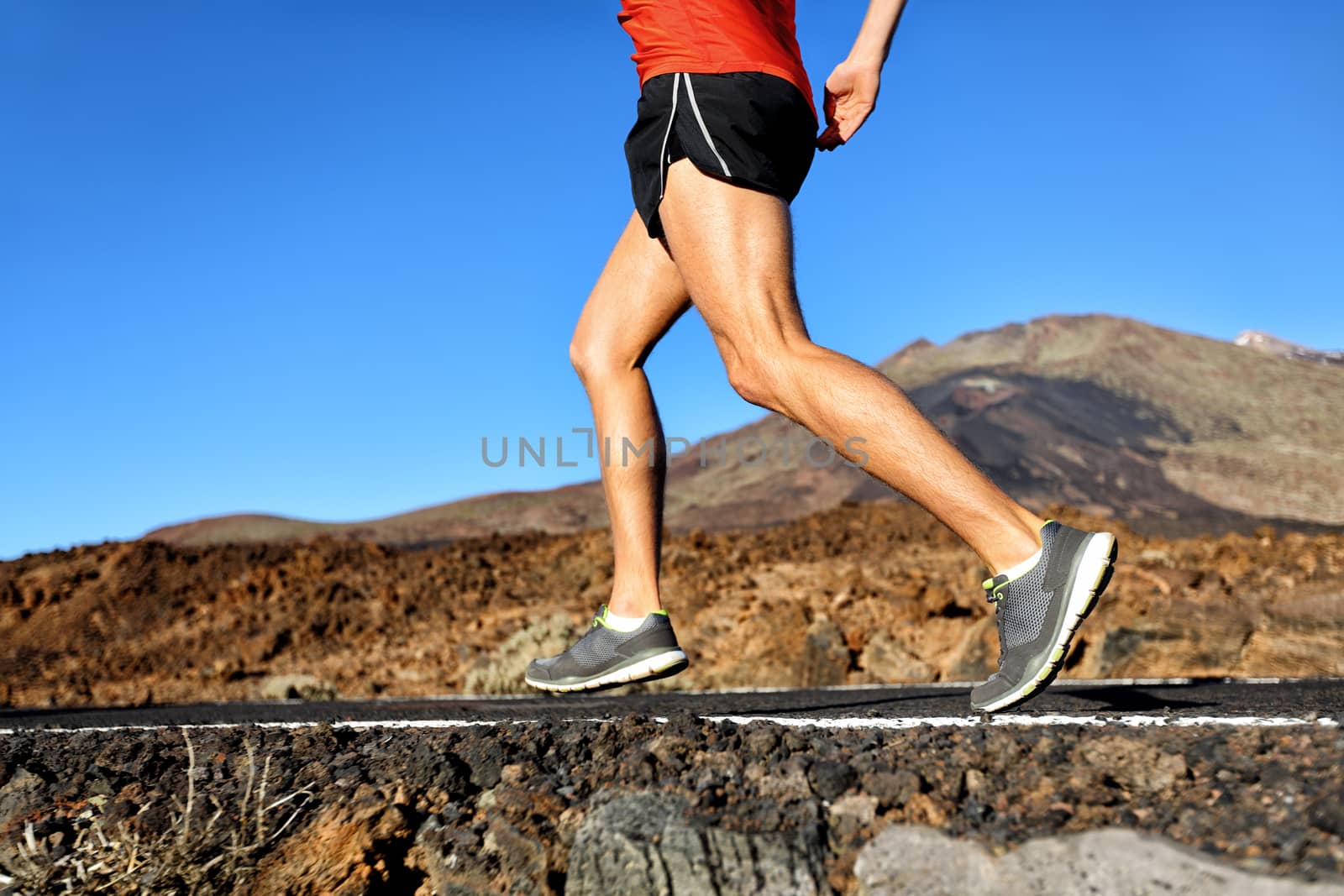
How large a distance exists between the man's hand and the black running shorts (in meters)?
0.13

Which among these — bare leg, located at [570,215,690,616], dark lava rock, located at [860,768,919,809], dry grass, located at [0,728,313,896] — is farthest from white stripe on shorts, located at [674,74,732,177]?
dry grass, located at [0,728,313,896]

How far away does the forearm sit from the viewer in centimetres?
259

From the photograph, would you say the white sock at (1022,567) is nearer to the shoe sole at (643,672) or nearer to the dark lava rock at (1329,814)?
the dark lava rock at (1329,814)

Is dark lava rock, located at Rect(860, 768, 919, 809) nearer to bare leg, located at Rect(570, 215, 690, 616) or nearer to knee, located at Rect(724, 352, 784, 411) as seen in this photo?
knee, located at Rect(724, 352, 784, 411)

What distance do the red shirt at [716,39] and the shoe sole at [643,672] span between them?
143 centimetres

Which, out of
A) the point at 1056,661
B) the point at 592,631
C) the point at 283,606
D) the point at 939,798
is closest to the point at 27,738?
the point at 592,631

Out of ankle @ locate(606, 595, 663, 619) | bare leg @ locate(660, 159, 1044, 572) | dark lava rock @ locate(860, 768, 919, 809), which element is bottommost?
dark lava rock @ locate(860, 768, 919, 809)

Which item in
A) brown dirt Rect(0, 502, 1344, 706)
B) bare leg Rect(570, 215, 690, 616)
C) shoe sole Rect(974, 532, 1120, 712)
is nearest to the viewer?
shoe sole Rect(974, 532, 1120, 712)

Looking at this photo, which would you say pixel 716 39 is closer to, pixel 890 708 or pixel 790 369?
pixel 790 369

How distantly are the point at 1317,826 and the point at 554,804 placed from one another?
1108mm

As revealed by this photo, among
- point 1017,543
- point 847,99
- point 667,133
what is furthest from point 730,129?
point 1017,543

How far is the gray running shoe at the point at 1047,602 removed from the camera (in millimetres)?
2105

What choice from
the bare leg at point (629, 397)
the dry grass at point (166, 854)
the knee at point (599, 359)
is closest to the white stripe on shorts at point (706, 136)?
the bare leg at point (629, 397)

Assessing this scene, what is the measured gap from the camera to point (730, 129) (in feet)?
7.98
